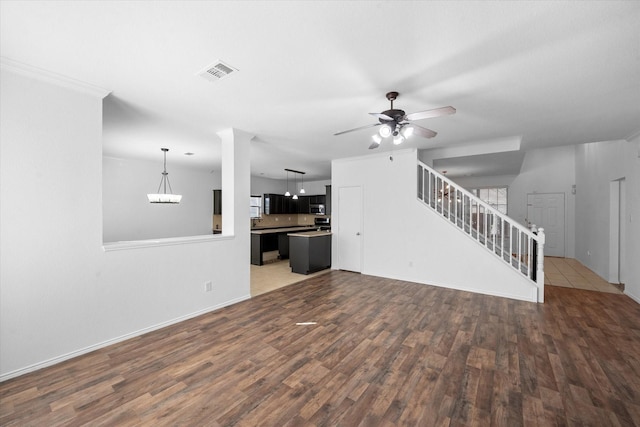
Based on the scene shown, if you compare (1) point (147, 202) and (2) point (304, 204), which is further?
(2) point (304, 204)

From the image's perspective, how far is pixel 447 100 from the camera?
296 cm

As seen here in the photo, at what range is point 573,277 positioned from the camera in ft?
18.3

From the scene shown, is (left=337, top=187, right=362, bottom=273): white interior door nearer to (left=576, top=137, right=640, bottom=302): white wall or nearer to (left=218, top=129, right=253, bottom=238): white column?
(left=218, top=129, right=253, bottom=238): white column

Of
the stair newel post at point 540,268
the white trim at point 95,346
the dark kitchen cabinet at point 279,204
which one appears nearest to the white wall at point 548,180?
the stair newel post at point 540,268

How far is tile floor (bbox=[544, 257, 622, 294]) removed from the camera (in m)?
4.84

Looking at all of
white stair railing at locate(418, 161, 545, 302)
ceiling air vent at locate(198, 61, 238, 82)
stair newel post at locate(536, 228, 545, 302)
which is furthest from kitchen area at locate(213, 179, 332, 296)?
stair newel post at locate(536, 228, 545, 302)

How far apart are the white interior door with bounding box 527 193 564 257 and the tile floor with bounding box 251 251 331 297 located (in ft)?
23.2

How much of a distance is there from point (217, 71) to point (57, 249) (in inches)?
88.9

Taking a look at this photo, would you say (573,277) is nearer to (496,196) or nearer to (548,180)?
(548,180)

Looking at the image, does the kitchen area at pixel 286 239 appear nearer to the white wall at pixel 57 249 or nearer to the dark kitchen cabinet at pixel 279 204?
the dark kitchen cabinet at pixel 279 204

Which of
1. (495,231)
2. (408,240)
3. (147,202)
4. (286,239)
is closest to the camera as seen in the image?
(495,231)

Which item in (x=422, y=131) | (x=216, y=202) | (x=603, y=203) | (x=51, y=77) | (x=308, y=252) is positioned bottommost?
(x=308, y=252)

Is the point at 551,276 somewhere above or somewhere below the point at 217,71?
below

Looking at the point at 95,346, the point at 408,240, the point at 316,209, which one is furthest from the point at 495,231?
the point at 316,209
